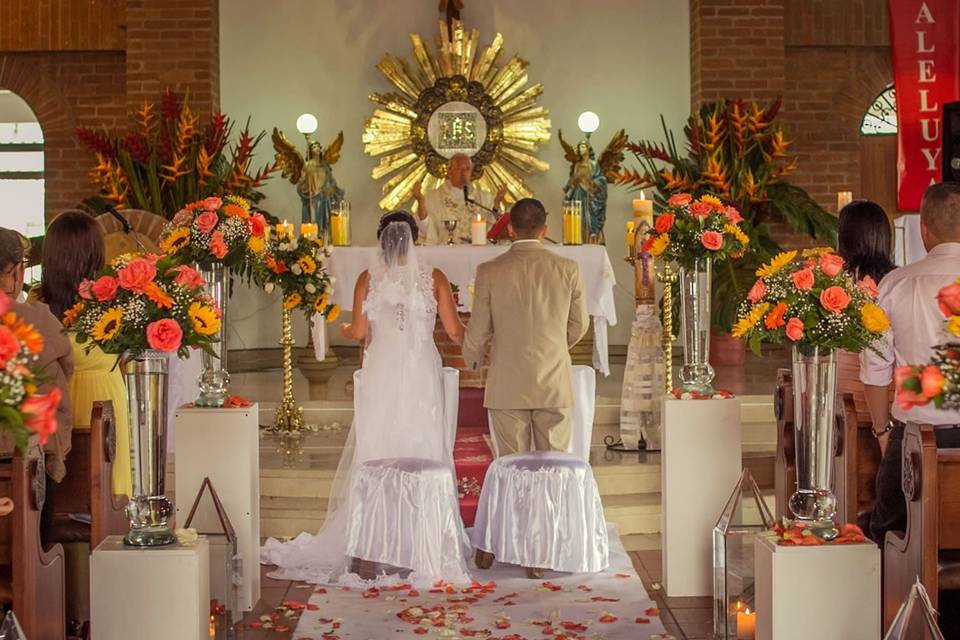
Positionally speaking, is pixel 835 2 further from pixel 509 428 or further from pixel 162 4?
pixel 509 428

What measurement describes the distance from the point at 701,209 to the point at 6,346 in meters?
4.08

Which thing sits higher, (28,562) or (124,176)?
Answer: (124,176)

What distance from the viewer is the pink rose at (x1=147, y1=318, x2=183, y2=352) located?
461cm

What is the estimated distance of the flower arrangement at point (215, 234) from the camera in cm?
653

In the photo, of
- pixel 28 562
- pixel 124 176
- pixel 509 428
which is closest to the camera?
pixel 28 562

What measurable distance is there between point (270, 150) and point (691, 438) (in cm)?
822

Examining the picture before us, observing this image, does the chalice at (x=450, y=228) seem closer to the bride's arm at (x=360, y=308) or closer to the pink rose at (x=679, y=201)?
the bride's arm at (x=360, y=308)

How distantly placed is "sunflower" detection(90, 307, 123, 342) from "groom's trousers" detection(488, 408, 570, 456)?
2694mm

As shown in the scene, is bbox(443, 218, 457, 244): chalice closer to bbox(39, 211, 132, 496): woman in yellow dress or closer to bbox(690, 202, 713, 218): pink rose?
bbox(690, 202, 713, 218): pink rose

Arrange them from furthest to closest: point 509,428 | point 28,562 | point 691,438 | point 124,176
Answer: point 124,176, point 509,428, point 691,438, point 28,562

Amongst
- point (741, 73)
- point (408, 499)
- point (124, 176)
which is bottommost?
point (408, 499)

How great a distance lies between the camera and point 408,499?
6.75 m

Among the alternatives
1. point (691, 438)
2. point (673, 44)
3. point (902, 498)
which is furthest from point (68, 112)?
point (902, 498)

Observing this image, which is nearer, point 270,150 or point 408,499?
point 408,499
